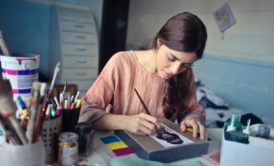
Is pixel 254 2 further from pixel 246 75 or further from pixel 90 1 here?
pixel 90 1

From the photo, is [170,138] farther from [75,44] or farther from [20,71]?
[75,44]

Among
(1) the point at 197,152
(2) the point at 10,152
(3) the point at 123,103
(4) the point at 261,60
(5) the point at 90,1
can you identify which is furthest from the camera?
(5) the point at 90,1

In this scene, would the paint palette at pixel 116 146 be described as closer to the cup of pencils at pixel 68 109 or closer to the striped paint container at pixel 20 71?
the cup of pencils at pixel 68 109

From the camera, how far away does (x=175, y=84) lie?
101 cm

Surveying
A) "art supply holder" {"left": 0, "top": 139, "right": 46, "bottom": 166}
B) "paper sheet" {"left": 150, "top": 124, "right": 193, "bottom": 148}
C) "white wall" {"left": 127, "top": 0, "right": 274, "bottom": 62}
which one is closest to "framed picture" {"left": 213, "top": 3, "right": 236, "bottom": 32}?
"white wall" {"left": 127, "top": 0, "right": 274, "bottom": 62}

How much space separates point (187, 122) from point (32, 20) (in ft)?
8.16

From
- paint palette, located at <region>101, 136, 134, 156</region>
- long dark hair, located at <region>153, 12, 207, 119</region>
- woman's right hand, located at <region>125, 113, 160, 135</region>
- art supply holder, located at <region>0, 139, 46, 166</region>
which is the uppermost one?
long dark hair, located at <region>153, 12, 207, 119</region>

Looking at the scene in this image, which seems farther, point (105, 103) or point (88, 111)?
point (105, 103)

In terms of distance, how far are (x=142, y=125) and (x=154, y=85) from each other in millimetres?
288

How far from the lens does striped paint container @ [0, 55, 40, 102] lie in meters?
0.60

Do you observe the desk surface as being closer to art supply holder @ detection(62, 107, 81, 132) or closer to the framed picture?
art supply holder @ detection(62, 107, 81, 132)

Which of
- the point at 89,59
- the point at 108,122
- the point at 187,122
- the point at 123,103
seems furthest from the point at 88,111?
the point at 89,59

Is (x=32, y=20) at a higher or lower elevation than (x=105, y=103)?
higher

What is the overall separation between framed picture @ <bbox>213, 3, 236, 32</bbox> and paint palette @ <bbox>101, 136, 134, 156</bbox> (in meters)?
1.71
